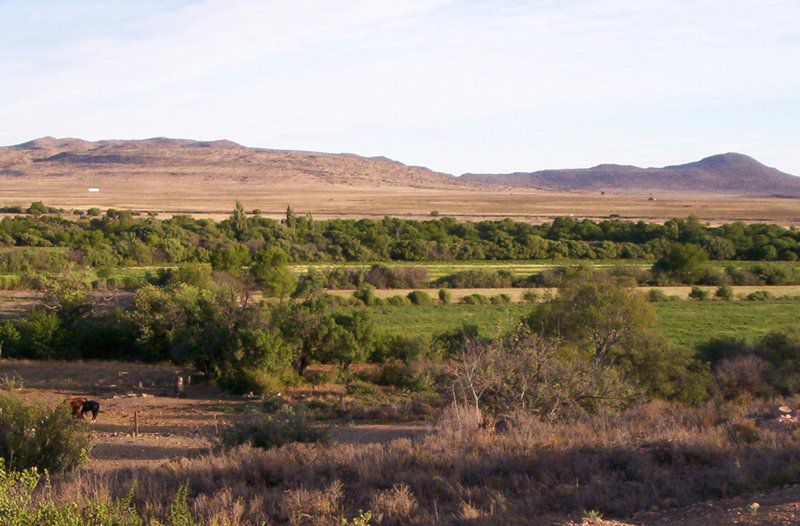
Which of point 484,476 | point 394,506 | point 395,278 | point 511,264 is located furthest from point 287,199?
point 394,506

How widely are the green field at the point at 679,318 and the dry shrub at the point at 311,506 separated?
2068 cm

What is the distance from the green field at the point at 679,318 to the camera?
103 ft

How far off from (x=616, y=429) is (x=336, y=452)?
3.85 m

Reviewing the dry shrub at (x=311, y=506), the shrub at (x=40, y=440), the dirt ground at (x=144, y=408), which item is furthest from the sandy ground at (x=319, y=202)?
the dry shrub at (x=311, y=506)

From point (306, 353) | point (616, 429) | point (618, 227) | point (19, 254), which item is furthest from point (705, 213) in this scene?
point (616, 429)

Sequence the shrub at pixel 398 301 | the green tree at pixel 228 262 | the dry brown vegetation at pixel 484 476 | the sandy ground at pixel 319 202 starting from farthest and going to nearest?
the sandy ground at pixel 319 202 < the green tree at pixel 228 262 < the shrub at pixel 398 301 < the dry brown vegetation at pixel 484 476

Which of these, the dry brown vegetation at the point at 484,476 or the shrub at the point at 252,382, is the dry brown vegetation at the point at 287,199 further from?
the dry brown vegetation at the point at 484,476

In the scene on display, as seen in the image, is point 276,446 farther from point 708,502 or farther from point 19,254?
point 19,254

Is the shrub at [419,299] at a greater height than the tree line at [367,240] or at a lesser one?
lesser

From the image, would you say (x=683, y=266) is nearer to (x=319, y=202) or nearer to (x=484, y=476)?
(x=484, y=476)

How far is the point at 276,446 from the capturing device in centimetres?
1188

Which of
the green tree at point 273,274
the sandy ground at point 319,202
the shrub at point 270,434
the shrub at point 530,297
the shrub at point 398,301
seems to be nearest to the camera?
the shrub at point 270,434

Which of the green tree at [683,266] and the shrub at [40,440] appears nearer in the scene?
the shrub at [40,440]

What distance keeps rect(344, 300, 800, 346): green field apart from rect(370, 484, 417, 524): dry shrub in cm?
2069
